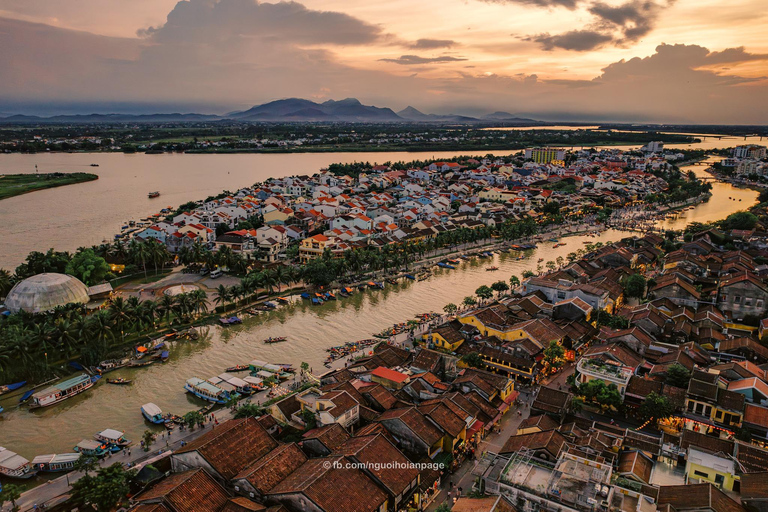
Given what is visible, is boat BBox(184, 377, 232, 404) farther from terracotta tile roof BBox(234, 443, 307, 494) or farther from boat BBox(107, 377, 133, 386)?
terracotta tile roof BBox(234, 443, 307, 494)

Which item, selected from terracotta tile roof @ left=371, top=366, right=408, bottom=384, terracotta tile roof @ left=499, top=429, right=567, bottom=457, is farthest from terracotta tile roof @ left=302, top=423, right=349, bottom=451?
terracotta tile roof @ left=499, top=429, right=567, bottom=457

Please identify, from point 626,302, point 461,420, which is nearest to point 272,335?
point 461,420

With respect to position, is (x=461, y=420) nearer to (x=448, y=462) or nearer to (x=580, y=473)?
(x=448, y=462)

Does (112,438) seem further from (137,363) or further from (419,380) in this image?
(419,380)

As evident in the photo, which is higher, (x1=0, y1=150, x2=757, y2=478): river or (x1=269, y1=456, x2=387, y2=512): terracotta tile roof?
(x1=269, y1=456, x2=387, y2=512): terracotta tile roof

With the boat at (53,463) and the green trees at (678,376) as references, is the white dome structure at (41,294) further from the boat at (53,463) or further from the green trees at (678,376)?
the green trees at (678,376)

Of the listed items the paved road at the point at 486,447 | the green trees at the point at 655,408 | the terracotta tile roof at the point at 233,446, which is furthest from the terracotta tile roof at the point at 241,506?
the green trees at the point at 655,408

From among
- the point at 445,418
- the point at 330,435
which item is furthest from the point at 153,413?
the point at 445,418
